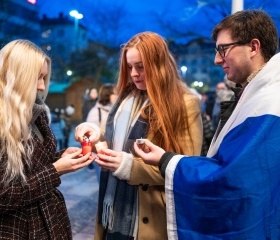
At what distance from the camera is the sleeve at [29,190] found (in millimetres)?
1595

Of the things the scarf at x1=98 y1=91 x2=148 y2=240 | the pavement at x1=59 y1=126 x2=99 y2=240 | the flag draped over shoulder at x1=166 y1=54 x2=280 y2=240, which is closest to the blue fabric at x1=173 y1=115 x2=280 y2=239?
the flag draped over shoulder at x1=166 y1=54 x2=280 y2=240

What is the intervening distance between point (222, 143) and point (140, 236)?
2.48 ft

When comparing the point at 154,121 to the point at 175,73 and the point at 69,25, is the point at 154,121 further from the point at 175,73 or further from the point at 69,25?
the point at 69,25

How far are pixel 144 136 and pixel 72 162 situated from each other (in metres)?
0.44

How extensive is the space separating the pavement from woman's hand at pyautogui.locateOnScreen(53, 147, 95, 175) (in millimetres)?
2763

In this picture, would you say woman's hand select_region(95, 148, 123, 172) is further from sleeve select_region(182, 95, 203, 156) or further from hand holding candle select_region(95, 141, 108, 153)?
sleeve select_region(182, 95, 203, 156)

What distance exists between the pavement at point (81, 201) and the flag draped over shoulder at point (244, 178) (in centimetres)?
315

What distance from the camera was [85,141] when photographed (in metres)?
1.96

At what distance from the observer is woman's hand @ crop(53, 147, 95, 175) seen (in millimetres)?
1769

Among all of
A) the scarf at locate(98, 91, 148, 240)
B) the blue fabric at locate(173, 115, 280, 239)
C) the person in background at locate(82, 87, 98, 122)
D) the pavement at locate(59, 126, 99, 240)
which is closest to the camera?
the blue fabric at locate(173, 115, 280, 239)

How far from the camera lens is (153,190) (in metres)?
1.98

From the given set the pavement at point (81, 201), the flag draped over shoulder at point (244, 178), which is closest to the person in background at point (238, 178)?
the flag draped over shoulder at point (244, 178)

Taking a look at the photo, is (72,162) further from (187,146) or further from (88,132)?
(187,146)

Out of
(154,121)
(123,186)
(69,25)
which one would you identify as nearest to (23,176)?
(123,186)
